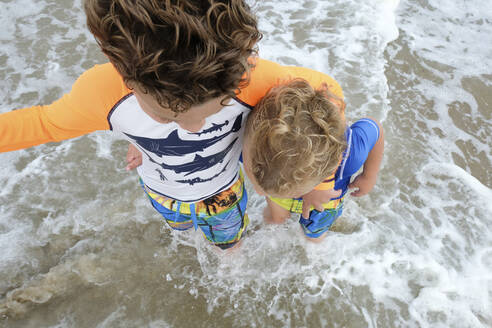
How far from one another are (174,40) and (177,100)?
18 cm

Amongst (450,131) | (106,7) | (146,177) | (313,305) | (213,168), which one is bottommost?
(313,305)

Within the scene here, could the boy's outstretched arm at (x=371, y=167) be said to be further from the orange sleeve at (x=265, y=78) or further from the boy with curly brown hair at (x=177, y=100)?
the orange sleeve at (x=265, y=78)

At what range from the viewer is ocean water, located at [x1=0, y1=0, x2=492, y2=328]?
7.63 feet

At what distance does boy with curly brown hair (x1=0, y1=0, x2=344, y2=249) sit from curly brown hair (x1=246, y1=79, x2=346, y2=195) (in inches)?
4.5

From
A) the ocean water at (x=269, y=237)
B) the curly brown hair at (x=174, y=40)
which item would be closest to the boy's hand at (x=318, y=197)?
the ocean water at (x=269, y=237)

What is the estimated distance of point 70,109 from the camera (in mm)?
1249

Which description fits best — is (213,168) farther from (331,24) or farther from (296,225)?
(331,24)

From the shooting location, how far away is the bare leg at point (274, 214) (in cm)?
245

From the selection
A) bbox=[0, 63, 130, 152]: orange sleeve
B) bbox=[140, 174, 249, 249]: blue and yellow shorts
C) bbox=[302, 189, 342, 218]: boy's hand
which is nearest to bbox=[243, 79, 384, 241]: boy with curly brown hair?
bbox=[302, 189, 342, 218]: boy's hand

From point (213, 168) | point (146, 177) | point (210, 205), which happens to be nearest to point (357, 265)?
point (210, 205)

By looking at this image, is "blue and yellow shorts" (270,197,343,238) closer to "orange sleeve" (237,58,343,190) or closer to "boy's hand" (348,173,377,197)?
"boy's hand" (348,173,377,197)

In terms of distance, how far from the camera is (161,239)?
2.64m

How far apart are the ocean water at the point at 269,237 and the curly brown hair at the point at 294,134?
1381 mm

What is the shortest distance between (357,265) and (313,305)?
0.49 meters
